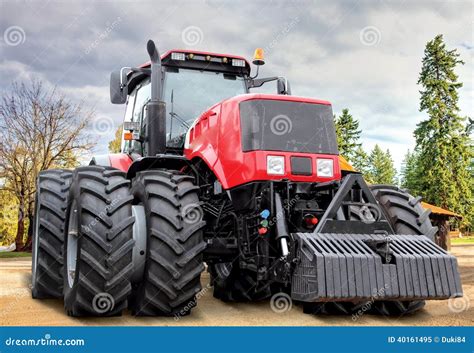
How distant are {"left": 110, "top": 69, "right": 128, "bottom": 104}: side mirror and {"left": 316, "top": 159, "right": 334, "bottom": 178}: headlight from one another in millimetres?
2803

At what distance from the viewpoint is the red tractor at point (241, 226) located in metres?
4.62

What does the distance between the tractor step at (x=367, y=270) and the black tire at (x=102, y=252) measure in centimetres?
154

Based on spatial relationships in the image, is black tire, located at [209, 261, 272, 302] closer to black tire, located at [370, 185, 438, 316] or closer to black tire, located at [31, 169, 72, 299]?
black tire, located at [370, 185, 438, 316]

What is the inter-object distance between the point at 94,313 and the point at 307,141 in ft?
8.85

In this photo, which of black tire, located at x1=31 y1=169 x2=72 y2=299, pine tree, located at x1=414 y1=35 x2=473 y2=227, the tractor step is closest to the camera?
the tractor step

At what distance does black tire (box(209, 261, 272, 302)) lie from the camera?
6.54 metres

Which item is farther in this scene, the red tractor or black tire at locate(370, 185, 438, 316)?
black tire at locate(370, 185, 438, 316)

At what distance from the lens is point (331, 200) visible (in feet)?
17.6

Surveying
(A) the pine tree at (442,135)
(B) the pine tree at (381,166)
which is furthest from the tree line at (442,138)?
(B) the pine tree at (381,166)

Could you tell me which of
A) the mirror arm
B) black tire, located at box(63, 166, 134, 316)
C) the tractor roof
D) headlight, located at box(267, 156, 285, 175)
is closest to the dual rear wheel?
black tire, located at box(63, 166, 134, 316)

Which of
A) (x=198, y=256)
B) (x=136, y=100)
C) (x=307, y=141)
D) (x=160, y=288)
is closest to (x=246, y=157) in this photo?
(x=307, y=141)

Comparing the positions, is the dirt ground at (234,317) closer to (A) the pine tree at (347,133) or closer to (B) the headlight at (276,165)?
(B) the headlight at (276,165)

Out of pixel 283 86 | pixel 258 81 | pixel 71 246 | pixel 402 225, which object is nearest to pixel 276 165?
pixel 402 225

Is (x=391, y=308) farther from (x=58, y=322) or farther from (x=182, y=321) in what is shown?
(x=58, y=322)
